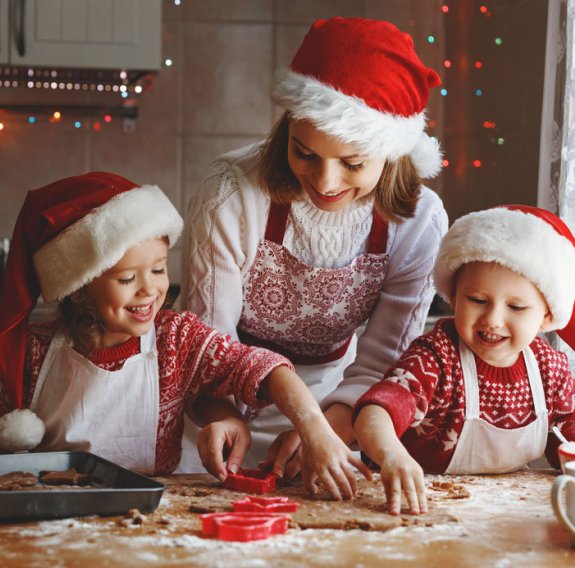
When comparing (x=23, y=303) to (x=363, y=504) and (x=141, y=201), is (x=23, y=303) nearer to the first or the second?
(x=141, y=201)

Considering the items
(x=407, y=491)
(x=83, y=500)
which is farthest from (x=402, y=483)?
(x=83, y=500)

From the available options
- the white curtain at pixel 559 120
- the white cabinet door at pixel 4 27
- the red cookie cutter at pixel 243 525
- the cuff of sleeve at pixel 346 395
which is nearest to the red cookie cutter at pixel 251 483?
the red cookie cutter at pixel 243 525

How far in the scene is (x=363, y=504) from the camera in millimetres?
1313

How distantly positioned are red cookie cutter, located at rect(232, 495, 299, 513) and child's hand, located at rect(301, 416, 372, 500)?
0.27 feet

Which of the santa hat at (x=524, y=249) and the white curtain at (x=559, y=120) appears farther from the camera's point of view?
the white curtain at (x=559, y=120)

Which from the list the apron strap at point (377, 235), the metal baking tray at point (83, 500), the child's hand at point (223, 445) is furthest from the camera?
the apron strap at point (377, 235)

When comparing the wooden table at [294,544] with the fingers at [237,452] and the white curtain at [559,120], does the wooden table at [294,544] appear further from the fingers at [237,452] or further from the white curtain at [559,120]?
the white curtain at [559,120]

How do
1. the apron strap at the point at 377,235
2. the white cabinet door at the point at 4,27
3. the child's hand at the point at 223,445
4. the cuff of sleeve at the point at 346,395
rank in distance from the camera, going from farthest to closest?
the white cabinet door at the point at 4,27 < the apron strap at the point at 377,235 < the cuff of sleeve at the point at 346,395 < the child's hand at the point at 223,445

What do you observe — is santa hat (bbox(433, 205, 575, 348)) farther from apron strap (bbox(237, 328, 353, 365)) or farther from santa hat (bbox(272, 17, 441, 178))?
apron strap (bbox(237, 328, 353, 365))

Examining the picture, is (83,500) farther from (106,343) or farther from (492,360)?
(492,360)

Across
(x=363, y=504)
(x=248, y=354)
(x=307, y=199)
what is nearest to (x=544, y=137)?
(x=307, y=199)

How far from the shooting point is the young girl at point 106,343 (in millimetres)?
1522

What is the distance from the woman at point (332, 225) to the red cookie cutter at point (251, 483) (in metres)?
0.24

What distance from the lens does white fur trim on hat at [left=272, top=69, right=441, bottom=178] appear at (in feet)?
5.03
